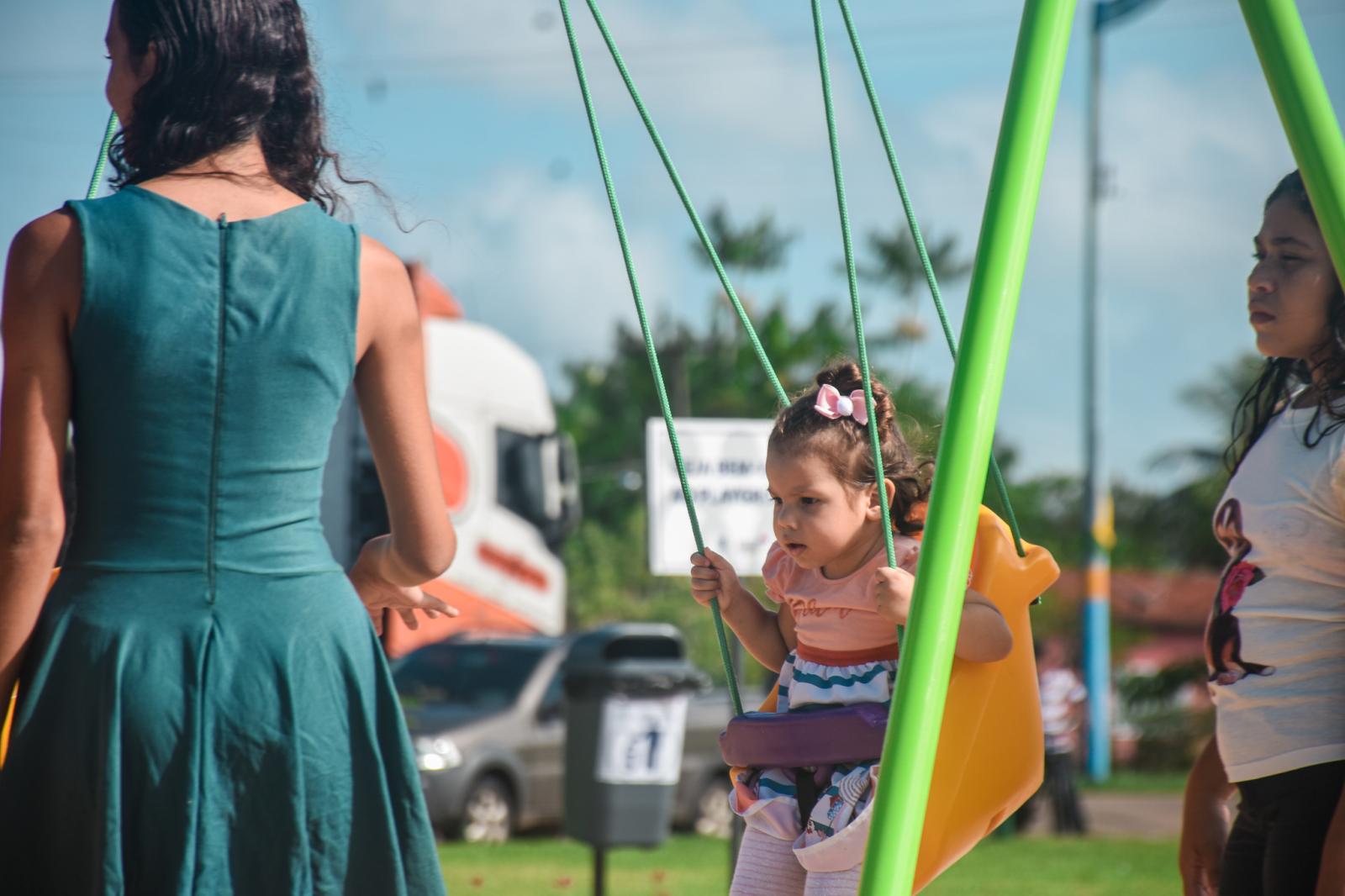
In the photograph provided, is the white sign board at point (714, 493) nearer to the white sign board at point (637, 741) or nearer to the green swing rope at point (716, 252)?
the white sign board at point (637, 741)

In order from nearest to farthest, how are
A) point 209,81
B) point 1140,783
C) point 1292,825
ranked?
point 209,81 < point 1292,825 < point 1140,783

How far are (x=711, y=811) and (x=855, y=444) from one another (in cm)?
1115

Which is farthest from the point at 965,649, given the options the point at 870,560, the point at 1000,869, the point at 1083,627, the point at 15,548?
the point at 1083,627

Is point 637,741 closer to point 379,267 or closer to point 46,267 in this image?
point 379,267

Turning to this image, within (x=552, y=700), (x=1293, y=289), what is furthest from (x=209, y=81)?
(x=552, y=700)

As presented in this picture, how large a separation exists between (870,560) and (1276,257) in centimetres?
82

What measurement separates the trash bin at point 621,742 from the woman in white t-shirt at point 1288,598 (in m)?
5.48

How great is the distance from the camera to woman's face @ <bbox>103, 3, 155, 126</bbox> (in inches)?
81.7

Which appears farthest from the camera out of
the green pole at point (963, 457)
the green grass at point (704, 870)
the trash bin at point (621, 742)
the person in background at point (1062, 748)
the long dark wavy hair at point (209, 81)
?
the person in background at point (1062, 748)

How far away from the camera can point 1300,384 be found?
2.82 m

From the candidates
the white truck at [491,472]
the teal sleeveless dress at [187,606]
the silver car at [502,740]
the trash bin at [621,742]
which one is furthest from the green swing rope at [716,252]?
the white truck at [491,472]

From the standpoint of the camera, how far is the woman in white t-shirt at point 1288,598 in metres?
2.54

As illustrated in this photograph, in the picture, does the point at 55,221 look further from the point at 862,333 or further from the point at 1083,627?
the point at 1083,627

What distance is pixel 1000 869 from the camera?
11180 mm
